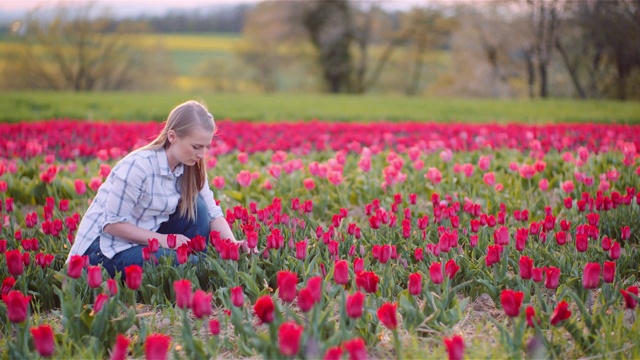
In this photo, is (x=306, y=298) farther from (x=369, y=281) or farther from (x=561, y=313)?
(x=561, y=313)

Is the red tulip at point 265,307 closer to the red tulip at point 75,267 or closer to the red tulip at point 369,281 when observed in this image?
the red tulip at point 369,281

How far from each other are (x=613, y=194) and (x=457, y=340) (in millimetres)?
2658

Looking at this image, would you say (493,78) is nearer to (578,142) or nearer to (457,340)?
(578,142)

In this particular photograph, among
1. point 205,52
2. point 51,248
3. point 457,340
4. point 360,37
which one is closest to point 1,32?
point 205,52

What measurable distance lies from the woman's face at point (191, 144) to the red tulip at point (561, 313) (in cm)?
201

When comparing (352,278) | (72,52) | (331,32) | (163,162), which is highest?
(331,32)

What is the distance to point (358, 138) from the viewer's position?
857cm

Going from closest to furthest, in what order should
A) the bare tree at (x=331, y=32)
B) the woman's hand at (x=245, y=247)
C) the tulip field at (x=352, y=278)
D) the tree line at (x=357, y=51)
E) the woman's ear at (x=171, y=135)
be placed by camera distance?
1. the tulip field at (x=352, y=278)
2. the woman's hand at (x=245, y=247)
3. the woman's ear at (x=171, y=135)
4. the tree line at (x=357, y=51)
5. the bare tree at (x=331, y=32)

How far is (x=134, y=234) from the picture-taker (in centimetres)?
344

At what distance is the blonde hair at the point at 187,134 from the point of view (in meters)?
3.47

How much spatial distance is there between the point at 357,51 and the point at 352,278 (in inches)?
1541

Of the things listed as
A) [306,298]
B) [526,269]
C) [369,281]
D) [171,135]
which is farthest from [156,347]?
[171,135]

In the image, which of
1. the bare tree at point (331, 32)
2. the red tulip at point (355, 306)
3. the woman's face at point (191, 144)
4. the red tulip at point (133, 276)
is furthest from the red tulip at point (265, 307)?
the bare tree at point (331, 32)

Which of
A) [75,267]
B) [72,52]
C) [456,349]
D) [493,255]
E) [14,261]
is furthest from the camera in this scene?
[72,52]
